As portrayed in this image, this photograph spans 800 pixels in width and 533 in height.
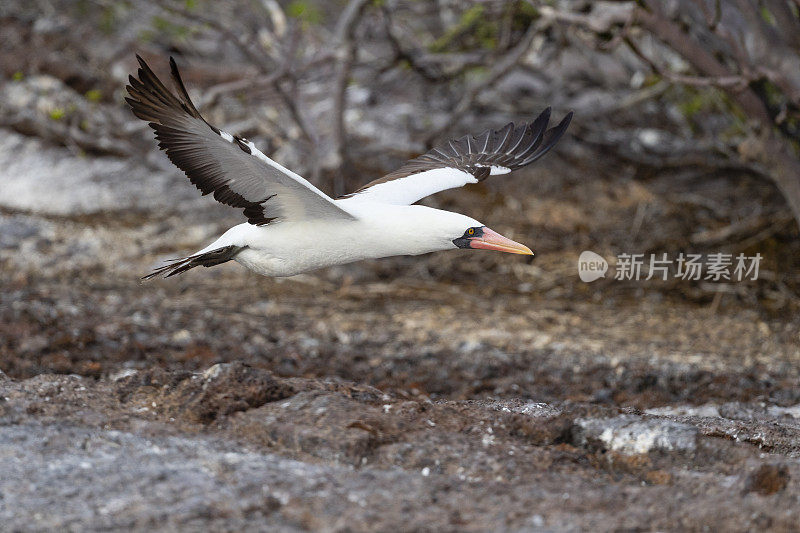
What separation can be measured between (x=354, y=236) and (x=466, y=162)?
4.32ft

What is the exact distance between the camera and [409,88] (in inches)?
486

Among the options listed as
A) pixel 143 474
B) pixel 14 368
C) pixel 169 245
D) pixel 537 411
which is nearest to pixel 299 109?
pixel 169 245

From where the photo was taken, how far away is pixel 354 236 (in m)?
3.86

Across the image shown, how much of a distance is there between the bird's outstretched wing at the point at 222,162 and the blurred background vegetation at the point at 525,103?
10.4 feet

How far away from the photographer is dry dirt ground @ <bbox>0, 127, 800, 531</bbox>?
8.87 feet

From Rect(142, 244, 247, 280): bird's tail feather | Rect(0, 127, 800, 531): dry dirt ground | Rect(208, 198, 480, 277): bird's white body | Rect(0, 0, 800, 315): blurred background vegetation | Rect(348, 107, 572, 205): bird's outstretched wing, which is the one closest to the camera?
Rect(0, 127, 800, 531): dry dirt ground

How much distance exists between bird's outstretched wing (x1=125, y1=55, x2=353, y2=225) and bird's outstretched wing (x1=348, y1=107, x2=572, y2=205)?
2.07 ft

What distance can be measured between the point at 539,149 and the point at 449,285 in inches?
129

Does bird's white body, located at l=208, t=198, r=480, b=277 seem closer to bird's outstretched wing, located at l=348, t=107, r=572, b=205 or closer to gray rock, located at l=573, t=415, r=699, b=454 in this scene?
bird's outstretched wing, located at l=348, t=107, r=572, b=205

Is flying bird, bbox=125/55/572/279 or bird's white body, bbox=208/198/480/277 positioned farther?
bird's white body, bbox=208/198/480/277

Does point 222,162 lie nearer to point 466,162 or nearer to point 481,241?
point 481,241

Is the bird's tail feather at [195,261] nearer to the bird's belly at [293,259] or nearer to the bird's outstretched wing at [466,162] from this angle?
the bird's belly at [293,259]

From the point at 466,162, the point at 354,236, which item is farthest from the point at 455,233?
the point at 466,162

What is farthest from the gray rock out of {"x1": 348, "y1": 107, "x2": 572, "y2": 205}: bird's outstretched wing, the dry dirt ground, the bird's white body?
{"x1": 348, "y1": 107, "x2": 572, "y2": 205}: bird's outstretched wing
